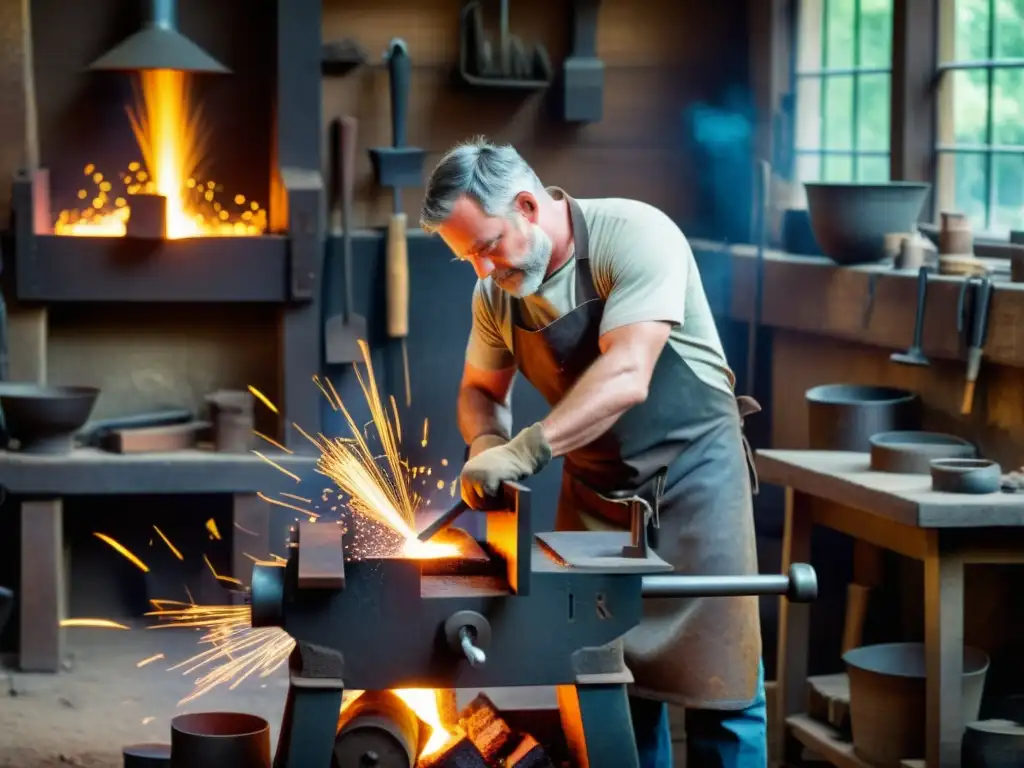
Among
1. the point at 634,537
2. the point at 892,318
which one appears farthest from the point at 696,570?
the point at 892,318

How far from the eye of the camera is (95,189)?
5.53m

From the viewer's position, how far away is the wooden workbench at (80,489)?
5164mm

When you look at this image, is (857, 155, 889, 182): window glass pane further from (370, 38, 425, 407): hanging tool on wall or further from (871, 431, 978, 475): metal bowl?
(370, 38, 425, 407): hanging tool on wall

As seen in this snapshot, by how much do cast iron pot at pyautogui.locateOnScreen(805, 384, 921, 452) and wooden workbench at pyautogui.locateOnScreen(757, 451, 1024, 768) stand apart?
125 mm

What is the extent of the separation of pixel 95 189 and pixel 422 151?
1.12m

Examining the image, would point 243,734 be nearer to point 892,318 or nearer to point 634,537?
point 634,537

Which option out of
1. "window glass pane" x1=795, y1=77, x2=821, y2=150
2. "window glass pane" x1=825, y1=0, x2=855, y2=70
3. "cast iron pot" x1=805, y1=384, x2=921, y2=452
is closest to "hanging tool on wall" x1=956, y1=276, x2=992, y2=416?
"cast iron pot" x1=805, y1=384, x2=921, y2=452

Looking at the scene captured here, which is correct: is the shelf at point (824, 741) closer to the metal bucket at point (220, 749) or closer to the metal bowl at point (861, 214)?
the metal bowl at point (861, 214)

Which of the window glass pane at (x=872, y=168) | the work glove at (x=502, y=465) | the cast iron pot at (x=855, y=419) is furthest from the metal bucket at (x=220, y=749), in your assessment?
the window glass pane at (x=872, y=168)

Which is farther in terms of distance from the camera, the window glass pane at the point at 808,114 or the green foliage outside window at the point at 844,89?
the window glass pane at the point at 808,114

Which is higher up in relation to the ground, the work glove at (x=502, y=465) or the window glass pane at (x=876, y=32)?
the window glass pane at (x=876, y=32)

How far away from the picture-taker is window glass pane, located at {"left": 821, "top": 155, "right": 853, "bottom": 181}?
17.7 feet

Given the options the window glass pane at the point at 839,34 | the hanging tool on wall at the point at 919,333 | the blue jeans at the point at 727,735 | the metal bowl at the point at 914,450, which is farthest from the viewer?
the window glass pane at the point at 839,34

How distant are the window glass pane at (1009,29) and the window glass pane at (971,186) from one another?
31cm
